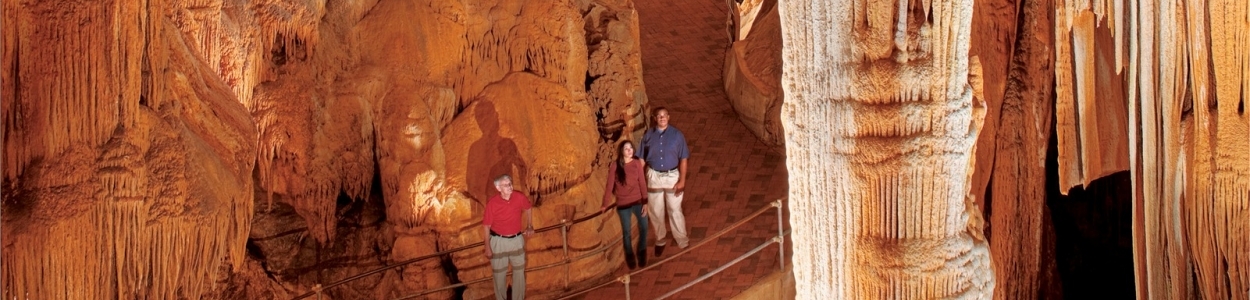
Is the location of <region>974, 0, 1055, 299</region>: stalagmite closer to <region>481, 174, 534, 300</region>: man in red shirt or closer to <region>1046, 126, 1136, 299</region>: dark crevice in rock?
<region>1046, 126, 1136, 299</region>: dark crevice in rock

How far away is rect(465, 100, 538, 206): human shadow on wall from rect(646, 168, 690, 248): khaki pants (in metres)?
1.11

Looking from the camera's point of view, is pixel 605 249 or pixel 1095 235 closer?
pixel 605 249

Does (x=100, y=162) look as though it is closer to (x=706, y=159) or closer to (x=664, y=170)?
(x=664, y=170)

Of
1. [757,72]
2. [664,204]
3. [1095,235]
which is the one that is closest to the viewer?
[664,204]

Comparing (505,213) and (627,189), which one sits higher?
(627,189)

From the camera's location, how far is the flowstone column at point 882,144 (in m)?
6.64

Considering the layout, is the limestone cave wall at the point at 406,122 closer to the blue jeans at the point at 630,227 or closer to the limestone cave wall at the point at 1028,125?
the blue jeans at the point at 630,227

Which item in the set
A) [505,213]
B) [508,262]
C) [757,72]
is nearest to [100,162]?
[505,213]

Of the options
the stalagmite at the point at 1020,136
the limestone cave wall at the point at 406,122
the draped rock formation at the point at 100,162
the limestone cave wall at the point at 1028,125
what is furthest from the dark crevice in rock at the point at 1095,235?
the draped rock formation at the point at 100,162

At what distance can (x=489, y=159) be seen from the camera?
37.9ft

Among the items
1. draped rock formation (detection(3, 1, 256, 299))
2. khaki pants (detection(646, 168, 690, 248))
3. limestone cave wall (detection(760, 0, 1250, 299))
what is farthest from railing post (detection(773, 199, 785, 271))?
draped rock formation (detection(3, 1, 256, 299))

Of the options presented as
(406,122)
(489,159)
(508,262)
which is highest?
(406,122)

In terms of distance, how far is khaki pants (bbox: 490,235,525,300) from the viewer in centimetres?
999

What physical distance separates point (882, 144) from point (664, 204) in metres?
4.36
